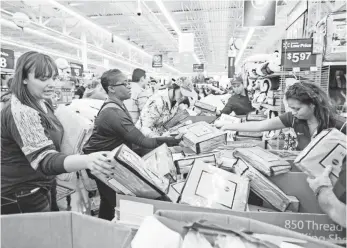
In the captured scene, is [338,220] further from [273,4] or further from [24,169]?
[273,4]

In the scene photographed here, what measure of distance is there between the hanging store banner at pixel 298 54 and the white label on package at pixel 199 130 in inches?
49.2

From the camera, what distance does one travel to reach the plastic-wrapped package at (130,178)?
1154 mm

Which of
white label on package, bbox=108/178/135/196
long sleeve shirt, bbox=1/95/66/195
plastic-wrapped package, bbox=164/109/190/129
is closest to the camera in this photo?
white label on package, bbox=108/178/135/196

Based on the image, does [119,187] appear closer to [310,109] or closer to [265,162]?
[265,162]

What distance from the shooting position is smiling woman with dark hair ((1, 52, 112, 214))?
4.48ft

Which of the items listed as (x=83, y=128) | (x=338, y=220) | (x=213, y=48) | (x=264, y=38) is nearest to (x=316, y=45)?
(x=338, y=220)

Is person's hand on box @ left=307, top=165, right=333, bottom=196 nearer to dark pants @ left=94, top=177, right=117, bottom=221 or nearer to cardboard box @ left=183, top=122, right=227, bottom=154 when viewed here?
cardboard box @ left=183, top=122, right=227, bottom=154

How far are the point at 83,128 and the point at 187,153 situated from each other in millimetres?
877

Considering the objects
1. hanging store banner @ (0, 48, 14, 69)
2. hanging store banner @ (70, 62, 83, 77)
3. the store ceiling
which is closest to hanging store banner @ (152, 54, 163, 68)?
the store ceiling

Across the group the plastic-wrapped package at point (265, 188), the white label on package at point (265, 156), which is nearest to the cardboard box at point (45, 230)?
the plastic-wrapped package at point (265, 188)

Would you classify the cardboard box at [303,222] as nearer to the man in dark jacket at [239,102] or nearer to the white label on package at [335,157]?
the white label on package at [335,157]

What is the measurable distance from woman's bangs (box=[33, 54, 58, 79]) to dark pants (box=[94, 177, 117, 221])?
108cm

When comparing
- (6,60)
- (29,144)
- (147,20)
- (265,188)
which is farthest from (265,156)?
(147,20)

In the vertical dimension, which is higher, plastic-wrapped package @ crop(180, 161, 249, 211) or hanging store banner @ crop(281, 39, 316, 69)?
hanging store banner @ crop(281, 39, 316, 69)
